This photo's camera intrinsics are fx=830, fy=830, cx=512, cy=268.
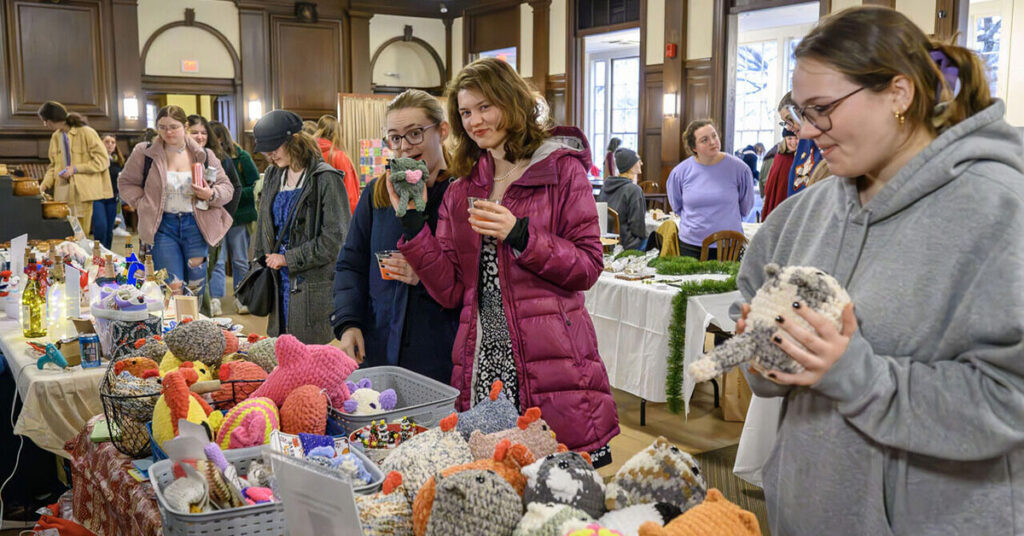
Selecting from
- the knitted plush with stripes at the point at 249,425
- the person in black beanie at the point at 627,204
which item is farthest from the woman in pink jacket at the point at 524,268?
the person in black beanie at the point at 627,204

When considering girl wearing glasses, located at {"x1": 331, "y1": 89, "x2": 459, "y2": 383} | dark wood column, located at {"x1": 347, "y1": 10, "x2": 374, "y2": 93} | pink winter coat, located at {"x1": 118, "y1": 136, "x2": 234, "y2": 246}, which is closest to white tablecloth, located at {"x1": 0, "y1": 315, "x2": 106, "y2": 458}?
girl wearing glasses, located at {"x1": 331, "y1": 89, "x2": 459, "y2": 383}

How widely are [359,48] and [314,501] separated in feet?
44.2

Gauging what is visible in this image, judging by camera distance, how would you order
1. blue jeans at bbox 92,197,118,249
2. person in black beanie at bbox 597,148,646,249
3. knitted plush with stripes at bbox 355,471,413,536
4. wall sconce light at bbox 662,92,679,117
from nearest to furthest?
knitted plush with stripes at bbox 355,471,413,536 < person in black beanie at bbox 597,148,646,249 < blue jeans at bbox 92,197,118,249 < wall sconce light at bbox 662,92,679,117

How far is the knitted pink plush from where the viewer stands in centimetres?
178

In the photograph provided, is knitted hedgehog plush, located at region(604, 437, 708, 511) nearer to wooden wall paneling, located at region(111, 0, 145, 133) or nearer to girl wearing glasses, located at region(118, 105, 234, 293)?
girl wearing glasses, located at region(118, 105, 234, 293)

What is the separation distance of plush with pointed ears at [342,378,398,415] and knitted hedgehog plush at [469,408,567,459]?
41 centimetres

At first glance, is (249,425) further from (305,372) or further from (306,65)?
(306,65)

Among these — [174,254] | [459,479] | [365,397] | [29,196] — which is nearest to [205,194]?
[174,254]

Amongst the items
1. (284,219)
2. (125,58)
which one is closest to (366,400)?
(284,219)

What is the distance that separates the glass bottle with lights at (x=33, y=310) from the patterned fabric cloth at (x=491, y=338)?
1.85 metres

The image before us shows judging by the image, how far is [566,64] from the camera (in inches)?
484

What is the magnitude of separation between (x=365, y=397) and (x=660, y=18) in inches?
396

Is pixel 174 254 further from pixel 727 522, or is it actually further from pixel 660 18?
pixel 660 18

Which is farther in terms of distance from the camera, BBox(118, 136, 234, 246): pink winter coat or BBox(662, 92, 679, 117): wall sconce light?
BBox(662, 92, 679, 117): wall sconce light
